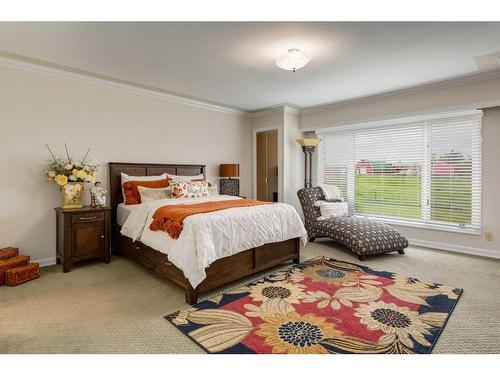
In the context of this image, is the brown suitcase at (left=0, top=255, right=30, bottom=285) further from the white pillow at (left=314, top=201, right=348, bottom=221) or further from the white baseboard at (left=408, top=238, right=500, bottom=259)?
the white baseboard at (left=408, top=238, right=500, bottom=259)

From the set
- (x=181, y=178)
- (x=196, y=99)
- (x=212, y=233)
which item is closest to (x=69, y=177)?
(x=181, y=178)

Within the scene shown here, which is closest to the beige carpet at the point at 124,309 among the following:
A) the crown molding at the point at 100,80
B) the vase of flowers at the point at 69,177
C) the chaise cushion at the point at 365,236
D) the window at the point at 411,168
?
the chaise cushion at the point at 365,236

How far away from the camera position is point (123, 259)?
3.79 metres

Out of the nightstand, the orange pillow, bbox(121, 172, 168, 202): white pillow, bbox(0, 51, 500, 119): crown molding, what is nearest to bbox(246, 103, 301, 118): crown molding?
bbox(0, 51, 500, 119): crown molding

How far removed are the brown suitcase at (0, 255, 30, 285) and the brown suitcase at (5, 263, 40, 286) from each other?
1.8 inches

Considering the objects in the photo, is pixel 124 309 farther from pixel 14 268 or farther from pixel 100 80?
pixel 100 80

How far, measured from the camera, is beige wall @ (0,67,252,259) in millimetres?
3268

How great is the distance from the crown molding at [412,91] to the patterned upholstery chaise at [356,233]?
1.80m

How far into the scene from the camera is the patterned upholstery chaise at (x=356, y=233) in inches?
148

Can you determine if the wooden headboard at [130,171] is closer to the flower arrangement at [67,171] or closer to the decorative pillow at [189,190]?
the flower arrangement at [67,171]

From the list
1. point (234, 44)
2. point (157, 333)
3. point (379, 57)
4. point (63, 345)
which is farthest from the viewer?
A: point (379, 57)
